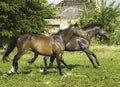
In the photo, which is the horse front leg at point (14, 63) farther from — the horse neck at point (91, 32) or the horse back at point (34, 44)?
the horse neck at point (91, 32)

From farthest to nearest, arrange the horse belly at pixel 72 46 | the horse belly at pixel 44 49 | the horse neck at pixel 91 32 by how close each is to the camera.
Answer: the horse neck at pixel 91 32
the horse belly at pixel 72 46
the horse belly at pixel 44 49

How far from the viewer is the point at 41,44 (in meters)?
11.2

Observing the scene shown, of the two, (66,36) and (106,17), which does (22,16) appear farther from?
(66,36)

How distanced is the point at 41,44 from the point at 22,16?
55.5ft

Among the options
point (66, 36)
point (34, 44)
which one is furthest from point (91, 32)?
point (34, 44)

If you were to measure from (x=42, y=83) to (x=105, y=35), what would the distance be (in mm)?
5333

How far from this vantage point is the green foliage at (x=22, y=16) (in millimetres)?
26594

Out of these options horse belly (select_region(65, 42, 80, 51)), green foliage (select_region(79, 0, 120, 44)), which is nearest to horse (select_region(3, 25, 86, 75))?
horse belly (select_region(65, 42, 80, 51))

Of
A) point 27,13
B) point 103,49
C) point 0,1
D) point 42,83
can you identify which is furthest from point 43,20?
point 42,83

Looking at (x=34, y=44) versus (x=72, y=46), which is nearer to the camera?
(x=34, y=44)

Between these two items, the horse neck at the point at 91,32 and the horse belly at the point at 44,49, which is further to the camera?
the horse neck at the point at 91,32

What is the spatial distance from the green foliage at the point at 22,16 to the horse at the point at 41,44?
1511cm

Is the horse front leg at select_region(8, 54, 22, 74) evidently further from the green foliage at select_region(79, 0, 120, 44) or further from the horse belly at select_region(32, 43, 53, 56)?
the green foliage at select_region(79, 0, 120, 44)

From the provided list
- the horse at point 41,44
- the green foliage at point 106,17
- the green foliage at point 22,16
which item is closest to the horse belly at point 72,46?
the horse at point 41,44
